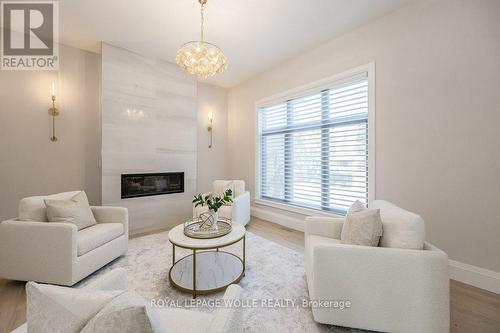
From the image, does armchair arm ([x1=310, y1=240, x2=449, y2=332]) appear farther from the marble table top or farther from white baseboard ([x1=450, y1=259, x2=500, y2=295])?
white baseboard ([x1=450, y1=259, x2=500, y2=295])

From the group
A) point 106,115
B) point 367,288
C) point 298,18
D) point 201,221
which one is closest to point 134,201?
point 106,115

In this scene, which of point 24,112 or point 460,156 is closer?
point 460,156

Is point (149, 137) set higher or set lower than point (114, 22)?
lower

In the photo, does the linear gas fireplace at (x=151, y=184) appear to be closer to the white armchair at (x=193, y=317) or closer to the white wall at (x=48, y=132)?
the white wall at (x=48, y=132)

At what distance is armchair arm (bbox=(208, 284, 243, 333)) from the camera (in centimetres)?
75

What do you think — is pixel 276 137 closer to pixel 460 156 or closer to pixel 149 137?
pixel 149 137

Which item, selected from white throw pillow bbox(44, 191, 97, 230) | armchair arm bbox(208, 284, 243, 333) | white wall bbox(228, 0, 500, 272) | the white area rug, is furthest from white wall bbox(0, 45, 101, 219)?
white wall bbox(228, 0, 500, 272)

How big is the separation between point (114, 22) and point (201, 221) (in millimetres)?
2836

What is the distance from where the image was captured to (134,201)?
346 centimetres

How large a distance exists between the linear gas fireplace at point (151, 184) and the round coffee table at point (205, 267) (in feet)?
5.76

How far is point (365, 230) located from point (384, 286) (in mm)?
362

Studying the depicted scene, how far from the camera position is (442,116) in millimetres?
2162

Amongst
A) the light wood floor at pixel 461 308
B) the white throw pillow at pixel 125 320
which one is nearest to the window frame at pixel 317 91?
the light wood floor at pixel 461 308

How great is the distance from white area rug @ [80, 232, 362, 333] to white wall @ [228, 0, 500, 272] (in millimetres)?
1547
